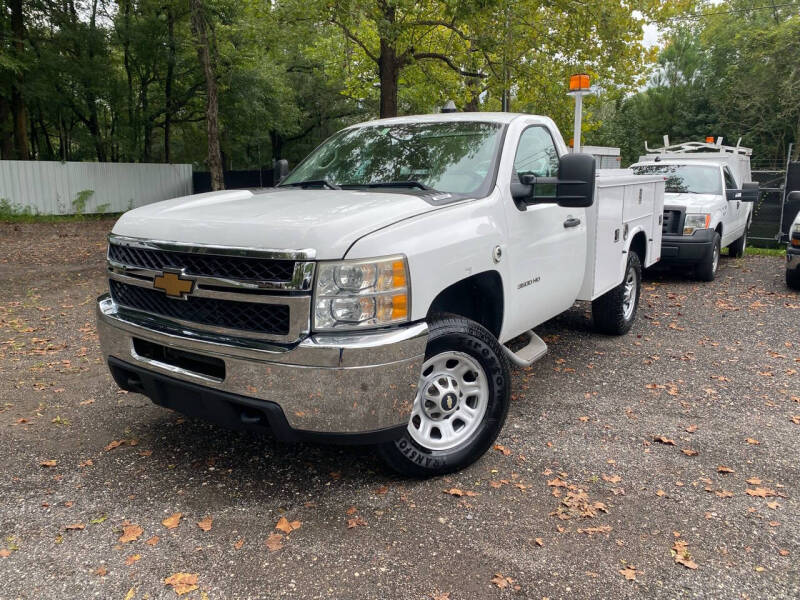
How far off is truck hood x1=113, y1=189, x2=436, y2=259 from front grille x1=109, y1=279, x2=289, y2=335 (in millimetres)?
301

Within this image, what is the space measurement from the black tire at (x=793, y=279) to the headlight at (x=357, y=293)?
8520 mm

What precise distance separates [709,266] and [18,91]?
74.6 feet

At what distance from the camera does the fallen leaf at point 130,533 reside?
121 inches

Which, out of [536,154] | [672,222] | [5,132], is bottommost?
[672,222]

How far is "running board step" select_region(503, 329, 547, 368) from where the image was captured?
4184mm

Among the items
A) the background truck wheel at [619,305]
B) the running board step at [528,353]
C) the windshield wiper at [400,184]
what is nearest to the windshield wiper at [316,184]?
the windshield wiper at [400,184]

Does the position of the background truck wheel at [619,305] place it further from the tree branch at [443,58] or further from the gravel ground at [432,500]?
the tree branch at [443,58]

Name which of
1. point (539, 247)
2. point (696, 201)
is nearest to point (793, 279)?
point (696, 201)

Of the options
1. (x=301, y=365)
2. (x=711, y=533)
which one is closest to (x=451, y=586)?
(x=301, y=365)

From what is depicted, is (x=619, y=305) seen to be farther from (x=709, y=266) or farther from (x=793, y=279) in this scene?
(x=793, y=279)

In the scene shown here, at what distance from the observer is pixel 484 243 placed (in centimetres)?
379

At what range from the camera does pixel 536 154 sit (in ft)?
15.6

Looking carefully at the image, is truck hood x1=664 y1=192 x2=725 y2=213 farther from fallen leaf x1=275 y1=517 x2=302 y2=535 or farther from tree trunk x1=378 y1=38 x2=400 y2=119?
fallen leaf x1=275 y1=517 x2=302 y2=535

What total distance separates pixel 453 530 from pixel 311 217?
169cm
